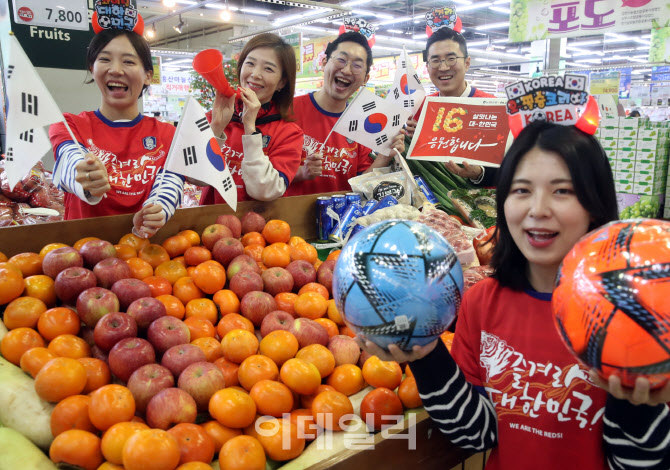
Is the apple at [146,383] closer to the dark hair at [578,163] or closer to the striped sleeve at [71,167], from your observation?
the striped sleeve at [71,167]

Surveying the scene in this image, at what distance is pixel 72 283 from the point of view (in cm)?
154

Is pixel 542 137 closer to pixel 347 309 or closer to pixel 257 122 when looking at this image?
pixel 347 309

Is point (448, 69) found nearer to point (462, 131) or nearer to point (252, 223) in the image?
point (462, 131)

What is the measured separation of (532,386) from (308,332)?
71cm

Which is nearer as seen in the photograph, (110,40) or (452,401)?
(452,401)

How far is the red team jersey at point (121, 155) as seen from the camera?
7.20ft

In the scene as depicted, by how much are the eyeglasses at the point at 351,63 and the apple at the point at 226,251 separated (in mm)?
1562

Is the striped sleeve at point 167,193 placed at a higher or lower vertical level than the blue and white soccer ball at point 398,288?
higher

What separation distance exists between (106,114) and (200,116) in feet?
2.35

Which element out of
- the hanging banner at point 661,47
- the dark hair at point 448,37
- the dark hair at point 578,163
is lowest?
the dark hair at point 578,163

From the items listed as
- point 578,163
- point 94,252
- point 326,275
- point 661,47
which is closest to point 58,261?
point 94,252

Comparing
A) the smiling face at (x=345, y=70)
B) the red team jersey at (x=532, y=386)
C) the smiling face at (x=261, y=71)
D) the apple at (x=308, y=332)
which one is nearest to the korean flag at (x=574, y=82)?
the red team jersey at (x=532, y=386)

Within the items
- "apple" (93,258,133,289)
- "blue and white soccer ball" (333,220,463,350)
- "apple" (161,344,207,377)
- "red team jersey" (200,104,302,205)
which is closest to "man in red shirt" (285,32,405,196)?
"red team jersey" (200,104,302,205)

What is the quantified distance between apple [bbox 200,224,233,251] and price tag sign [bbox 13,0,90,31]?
10.7 feet
